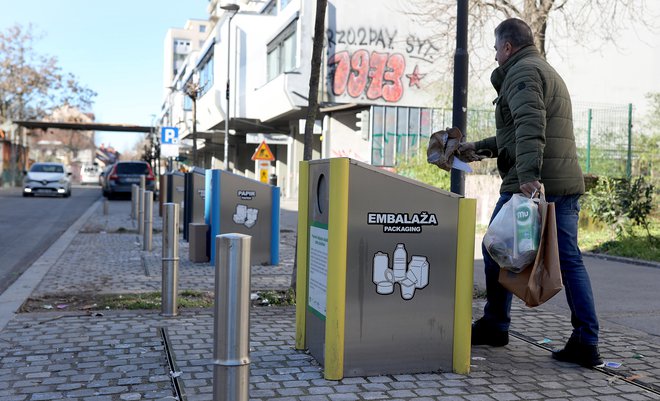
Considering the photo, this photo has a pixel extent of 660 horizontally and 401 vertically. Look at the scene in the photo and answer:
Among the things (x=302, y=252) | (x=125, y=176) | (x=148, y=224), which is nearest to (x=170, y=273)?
(x=302, y=252)

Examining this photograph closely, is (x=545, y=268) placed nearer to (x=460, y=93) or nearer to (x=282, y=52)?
(x=460, y=93)

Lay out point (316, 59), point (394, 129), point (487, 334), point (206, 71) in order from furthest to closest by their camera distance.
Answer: point (206, 71) → point (394, 129) → point (316, 59) → point (487, 334)

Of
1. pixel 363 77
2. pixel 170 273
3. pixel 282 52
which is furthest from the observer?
pixel 282 52

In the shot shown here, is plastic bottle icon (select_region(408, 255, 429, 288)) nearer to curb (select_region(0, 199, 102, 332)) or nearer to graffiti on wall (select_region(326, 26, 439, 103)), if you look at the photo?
curb (select_region(0, 199, 102, 332))

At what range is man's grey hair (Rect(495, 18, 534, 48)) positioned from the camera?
457 cm

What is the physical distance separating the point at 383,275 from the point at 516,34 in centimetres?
178

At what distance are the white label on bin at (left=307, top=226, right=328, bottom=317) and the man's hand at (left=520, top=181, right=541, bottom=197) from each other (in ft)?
3.89

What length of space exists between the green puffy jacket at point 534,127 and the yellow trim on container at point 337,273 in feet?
3.54

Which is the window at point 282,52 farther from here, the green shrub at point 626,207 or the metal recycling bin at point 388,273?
the metal recycling bin at point 388,273

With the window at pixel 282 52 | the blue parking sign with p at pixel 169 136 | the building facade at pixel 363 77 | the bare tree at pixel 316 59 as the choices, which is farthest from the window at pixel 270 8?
the bare tree at pixel 316 59

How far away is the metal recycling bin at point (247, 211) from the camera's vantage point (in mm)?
9547

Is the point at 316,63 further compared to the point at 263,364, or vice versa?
the point at 316,63

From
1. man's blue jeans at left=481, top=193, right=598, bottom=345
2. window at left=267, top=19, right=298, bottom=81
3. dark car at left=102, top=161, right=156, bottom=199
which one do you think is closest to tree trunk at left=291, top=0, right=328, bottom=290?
man's blue jeans at left=481, top=193, right=598, bottom=345

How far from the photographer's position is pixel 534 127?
4.20m
